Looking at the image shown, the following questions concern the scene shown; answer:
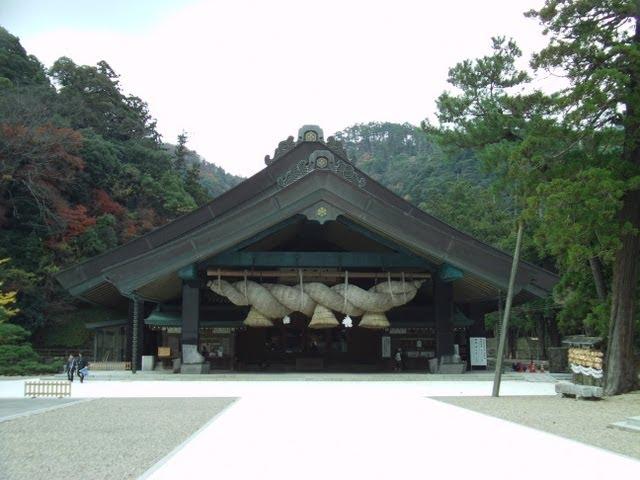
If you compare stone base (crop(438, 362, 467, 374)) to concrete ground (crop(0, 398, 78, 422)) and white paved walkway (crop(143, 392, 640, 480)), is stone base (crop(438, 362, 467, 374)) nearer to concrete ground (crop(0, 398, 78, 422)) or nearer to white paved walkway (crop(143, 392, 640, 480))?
white paved walkway (crop(143, 392, 640, 480))

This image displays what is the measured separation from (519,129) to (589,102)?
2730 mm

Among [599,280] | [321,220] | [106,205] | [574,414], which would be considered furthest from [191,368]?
[106,205]

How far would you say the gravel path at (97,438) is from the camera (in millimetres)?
7008

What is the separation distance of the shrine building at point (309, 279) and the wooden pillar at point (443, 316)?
38mm

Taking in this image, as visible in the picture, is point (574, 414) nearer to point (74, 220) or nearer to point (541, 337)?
point (541, 337)

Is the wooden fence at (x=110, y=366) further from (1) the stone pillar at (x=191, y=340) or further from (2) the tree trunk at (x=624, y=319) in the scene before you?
→ (2) the tree trunk at (x=624, y=319)

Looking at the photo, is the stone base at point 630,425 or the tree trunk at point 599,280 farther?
the tree trunk at point 599,280

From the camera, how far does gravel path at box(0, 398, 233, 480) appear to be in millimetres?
7008

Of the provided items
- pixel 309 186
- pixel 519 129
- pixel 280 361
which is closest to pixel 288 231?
pixel 309 186

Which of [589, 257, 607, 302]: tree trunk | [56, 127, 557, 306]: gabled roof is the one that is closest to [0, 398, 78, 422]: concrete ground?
[56, 127, 557, 306]: gabled roof

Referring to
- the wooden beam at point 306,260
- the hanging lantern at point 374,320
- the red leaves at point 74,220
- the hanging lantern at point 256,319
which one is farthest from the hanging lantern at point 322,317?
the red leaves at point 74,220

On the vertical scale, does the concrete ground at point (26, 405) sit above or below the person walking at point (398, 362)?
below

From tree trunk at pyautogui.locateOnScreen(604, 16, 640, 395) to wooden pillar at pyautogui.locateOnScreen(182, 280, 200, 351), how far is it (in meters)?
12.9

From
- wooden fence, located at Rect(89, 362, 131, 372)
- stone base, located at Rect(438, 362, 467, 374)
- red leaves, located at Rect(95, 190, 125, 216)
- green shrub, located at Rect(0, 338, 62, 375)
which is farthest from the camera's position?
red leaves, located at Rect(95, 190, 125, 216)
